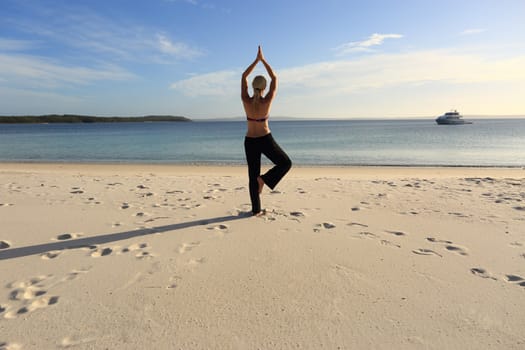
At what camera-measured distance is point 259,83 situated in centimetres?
462

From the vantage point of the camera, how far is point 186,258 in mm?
3568

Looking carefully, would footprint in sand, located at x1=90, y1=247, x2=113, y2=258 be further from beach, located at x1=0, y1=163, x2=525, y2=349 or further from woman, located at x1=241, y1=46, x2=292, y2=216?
woman, located at x1=241, y1=46, x2=292, y2=216

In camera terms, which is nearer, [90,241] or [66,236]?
[90,241]

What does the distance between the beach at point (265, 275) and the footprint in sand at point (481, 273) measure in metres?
0.02

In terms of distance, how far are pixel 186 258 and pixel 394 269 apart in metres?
2.10

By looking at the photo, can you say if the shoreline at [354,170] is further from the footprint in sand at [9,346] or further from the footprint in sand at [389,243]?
the footprint in sand at [9,346]

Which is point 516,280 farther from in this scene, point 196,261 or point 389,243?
point 196,261

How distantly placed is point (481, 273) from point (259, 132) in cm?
309

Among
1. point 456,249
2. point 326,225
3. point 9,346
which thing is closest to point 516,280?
point 456,249

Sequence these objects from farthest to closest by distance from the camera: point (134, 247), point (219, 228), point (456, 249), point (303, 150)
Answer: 1. point (303, 150)
2. point (219, 228)
3. point (134, 247)
4. point (456, 249)

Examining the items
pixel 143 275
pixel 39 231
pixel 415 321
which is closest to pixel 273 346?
pixel 415 321

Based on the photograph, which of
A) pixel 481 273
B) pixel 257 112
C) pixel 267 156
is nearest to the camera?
pixel 481 273

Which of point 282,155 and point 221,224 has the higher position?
point 282,155

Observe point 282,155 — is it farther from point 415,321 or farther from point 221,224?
point 415,321
